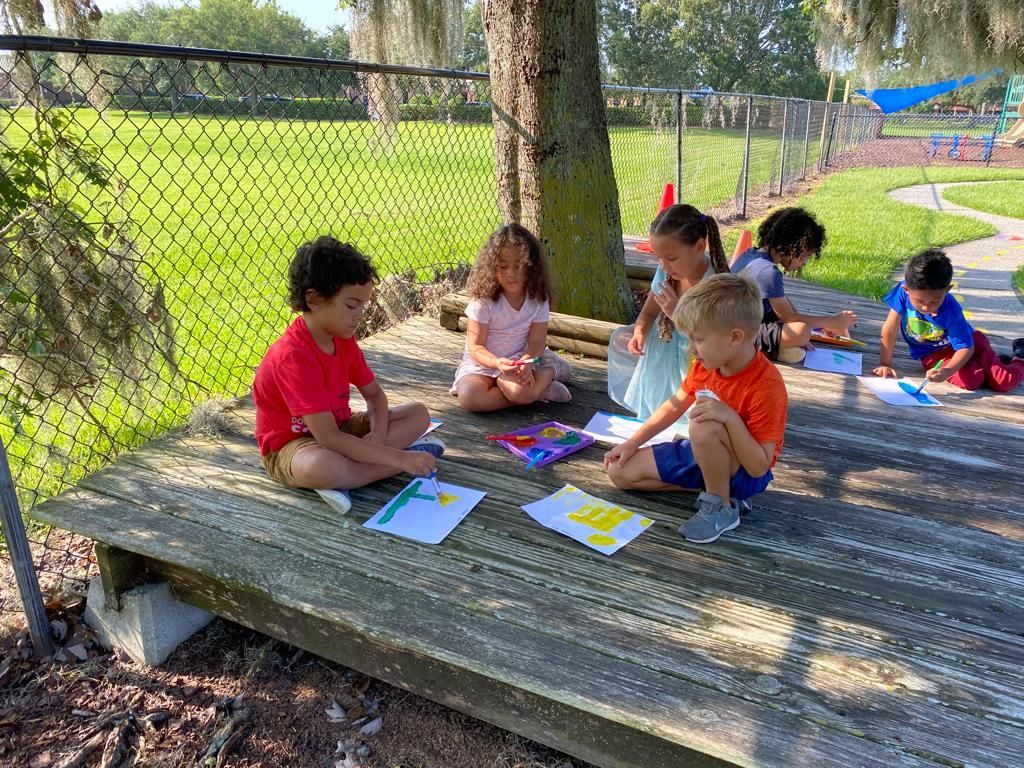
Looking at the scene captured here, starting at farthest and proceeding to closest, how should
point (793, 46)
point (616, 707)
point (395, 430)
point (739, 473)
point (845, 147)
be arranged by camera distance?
1. point (793, 46)
2. point (845, 147)
3. point (395, 430)
4. point (739, 473)
5. point (616, 707)

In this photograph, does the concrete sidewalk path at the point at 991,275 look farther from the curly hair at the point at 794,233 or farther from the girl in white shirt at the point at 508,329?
the girl in white shirt at the point at 508,329

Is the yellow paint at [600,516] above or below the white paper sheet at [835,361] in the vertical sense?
above

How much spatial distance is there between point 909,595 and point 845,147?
25279 millimetres

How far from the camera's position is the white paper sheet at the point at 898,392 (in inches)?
151

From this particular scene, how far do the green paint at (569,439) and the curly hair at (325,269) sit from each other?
1.18m

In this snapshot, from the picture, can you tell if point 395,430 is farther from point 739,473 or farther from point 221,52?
point 221,52

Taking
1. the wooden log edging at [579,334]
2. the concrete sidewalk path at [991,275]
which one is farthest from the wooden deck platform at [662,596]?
the concrete sidewalk path at [991,275]

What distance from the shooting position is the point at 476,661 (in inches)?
76.0

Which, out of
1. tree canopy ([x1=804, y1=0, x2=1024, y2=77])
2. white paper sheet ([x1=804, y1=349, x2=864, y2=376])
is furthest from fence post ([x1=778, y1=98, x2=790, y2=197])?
white paper sheet ([x1=804, y1=349, x2=864, y2=376])

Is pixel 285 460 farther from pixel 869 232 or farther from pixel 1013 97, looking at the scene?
pixel 1013 97

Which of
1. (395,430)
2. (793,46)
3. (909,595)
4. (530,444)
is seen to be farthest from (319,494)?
(793,46)

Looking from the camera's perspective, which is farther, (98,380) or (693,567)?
(98,380)

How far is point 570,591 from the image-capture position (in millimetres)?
2223

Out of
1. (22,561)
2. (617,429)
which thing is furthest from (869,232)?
(22,561)
